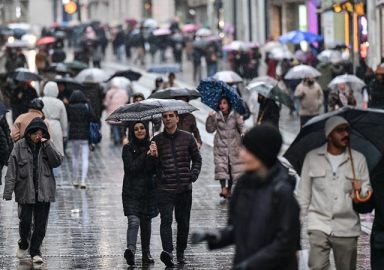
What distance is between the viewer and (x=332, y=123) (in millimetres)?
9109

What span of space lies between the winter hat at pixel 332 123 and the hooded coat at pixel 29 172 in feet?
12.9

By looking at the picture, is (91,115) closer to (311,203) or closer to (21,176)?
(21,176)

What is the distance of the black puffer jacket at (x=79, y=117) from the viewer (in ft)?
62.2

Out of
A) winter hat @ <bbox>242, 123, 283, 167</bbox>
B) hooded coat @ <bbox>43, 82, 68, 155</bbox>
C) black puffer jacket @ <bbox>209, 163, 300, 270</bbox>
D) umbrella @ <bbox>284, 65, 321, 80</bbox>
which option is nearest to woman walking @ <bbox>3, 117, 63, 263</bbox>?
hooded coat @ <bbox>43, 82, 68, 155</bbox>

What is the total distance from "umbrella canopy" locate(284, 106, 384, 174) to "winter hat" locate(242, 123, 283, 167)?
2767mm

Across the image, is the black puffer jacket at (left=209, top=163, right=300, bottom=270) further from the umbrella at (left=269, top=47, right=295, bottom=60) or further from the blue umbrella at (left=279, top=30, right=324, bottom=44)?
the blue umbrella at (left=279, top=30, right=324, bottom=44)

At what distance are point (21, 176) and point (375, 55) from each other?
22150 mm

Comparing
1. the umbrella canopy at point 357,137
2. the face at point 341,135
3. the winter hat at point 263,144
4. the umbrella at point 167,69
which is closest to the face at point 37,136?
the umbrella canopy at point 357,137

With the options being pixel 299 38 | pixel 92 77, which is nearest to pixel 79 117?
pixel 92 77

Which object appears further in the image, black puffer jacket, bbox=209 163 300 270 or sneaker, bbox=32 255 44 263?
sneaker, bbox=32 255 44 263

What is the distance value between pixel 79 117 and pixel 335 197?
1028 cm

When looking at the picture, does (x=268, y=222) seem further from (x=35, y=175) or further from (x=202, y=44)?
(x=202, y=44)

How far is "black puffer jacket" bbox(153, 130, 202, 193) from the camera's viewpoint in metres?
12.1

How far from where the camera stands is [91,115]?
62.5ft
